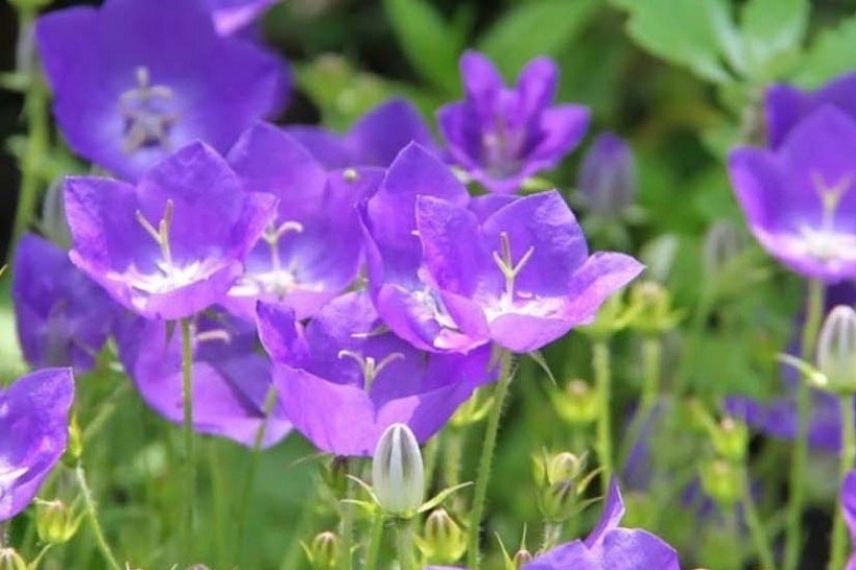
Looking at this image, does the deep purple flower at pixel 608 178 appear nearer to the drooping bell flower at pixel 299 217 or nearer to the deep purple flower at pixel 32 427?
the drooping bell flower at pixel 299 217

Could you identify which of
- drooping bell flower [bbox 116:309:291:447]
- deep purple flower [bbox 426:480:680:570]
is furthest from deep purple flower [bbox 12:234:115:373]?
deep purple flower [bbox 426:480:680:570]

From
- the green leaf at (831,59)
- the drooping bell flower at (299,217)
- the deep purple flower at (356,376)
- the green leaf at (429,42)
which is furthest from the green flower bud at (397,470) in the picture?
the green leaf at (429,42)

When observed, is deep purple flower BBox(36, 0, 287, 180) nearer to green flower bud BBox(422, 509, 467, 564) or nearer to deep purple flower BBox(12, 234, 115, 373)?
deep purple flower BBox(12, 234, 115, 373)

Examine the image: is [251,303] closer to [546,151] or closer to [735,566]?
[546,151]

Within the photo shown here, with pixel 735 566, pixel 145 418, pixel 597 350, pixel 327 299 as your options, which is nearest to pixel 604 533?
pixel 327 299

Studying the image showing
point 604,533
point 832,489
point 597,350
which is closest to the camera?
point 604,533

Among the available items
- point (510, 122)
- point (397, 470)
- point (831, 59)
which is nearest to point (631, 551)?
point (397, 470)
